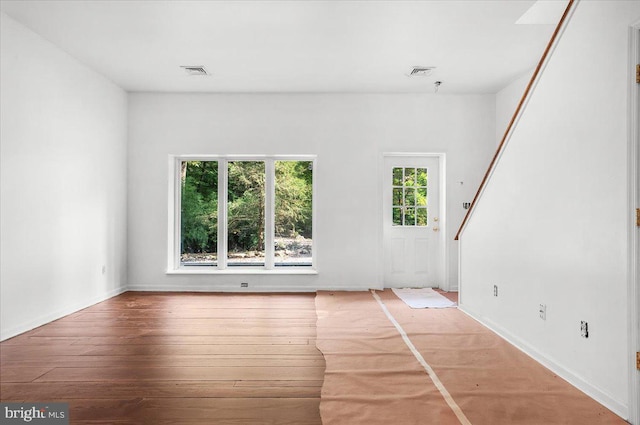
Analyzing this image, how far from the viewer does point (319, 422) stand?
200cm

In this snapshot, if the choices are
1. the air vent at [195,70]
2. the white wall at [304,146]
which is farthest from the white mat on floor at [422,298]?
the air vent at [195,70]

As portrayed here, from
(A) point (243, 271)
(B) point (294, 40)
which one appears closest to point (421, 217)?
(A) point (243, 271)

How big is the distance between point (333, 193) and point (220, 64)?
227 cm

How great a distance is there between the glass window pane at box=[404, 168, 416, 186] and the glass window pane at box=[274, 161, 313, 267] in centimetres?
145

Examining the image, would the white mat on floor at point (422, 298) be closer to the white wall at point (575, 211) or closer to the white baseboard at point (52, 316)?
the white wall at point (575, 211)

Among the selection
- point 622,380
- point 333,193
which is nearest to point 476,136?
point 333,193

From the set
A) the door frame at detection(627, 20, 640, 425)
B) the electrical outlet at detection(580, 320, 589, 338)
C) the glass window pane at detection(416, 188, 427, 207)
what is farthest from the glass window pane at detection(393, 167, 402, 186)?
the door frame at detection(627, 20, 640, 425)

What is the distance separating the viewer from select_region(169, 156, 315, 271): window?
5.58m

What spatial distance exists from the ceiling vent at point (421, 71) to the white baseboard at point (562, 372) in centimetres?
292

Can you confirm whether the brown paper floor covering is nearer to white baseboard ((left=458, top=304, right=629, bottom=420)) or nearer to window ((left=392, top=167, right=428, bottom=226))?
white baseboard ((left=458, top=304, right=629, bottom=420))

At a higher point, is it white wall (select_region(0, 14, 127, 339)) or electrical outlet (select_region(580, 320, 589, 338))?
white wall (select_region(0, 14, 127, 339))

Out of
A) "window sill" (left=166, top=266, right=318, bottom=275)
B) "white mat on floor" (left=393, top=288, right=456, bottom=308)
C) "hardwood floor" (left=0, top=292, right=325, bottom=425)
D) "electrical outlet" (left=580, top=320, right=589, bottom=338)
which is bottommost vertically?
"hardwood floor" (left=0, top=292, right=325, bottom=425)

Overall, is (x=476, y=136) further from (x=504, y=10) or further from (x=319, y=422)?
(x=319, y=422)

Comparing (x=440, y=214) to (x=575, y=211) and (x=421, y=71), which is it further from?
(x=575, y=211)
